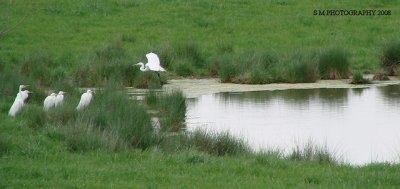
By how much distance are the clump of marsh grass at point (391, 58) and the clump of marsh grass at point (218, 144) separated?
12676 mm

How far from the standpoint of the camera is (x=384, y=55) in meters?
25.6

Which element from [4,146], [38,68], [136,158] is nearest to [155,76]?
[38,68]

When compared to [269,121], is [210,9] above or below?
above

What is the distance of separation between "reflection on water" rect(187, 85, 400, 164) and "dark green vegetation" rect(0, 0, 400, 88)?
2.26 metres

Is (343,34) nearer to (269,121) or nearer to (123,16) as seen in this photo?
(123,16)

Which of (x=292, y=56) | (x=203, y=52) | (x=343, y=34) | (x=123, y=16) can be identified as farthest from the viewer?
(x=123, y=16)

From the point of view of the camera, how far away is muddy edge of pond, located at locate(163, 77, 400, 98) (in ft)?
74.7

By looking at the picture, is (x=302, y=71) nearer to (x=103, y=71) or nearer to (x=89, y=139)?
(x=103, y=71)

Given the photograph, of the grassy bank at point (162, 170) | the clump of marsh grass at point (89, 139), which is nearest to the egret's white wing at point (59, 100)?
the clump of marsh grass at point (89, 139)

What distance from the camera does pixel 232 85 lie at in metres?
23.7

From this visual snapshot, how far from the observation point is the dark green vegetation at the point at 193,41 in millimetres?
24078

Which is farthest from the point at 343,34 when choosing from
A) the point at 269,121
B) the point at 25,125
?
the point at 25,125

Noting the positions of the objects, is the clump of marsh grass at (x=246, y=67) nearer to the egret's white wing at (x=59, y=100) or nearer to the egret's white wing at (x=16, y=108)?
the egret's white wing at (x=59, y=100)

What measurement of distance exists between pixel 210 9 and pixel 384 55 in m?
9.12
